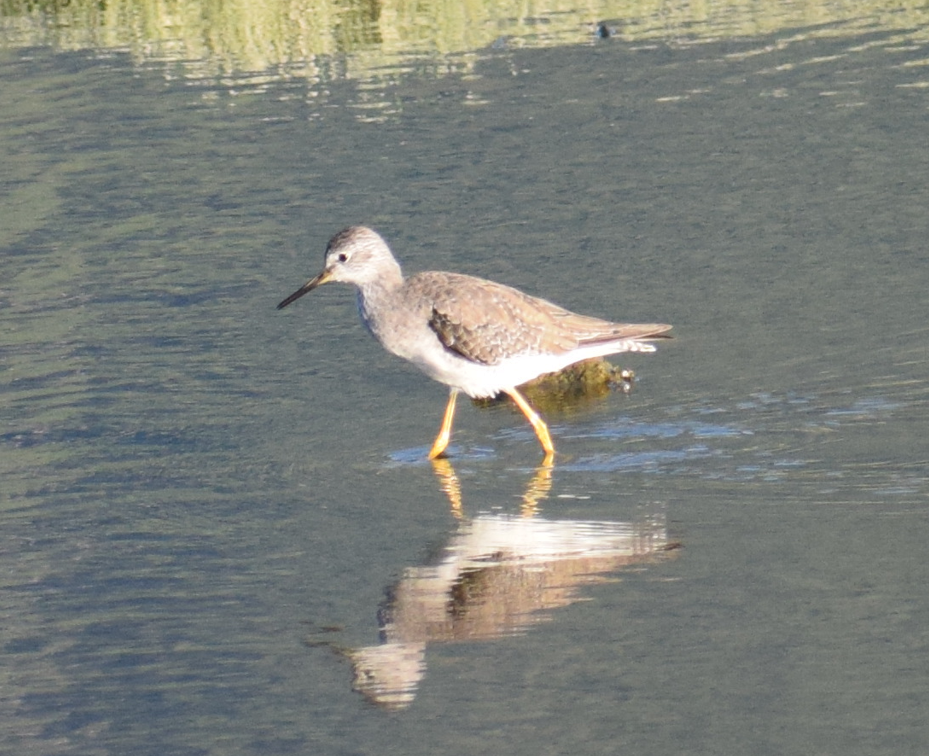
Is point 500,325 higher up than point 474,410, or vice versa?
point 500,325

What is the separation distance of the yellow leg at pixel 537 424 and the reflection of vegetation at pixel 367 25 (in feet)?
28.3

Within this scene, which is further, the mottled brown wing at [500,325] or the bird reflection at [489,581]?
the mottled brown wing at [500,325]

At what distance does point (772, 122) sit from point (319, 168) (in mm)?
3940

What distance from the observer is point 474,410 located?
33.0 ft

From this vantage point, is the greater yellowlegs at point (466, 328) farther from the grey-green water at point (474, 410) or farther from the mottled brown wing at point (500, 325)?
the grey-green water at point (474, 410)

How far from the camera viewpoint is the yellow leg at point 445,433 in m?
8.99

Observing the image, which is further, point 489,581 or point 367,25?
point 367,25

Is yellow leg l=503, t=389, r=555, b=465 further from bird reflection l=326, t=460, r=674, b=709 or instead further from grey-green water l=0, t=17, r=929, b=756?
bird reflection l=326, t=460, r=674, b=709

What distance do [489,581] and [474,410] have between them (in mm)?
2962

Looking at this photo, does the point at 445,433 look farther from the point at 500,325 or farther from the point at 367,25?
the point at 367,25

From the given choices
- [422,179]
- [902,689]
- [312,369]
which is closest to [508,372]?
[312,369]

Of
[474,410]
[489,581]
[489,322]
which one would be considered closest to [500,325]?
[489,322]

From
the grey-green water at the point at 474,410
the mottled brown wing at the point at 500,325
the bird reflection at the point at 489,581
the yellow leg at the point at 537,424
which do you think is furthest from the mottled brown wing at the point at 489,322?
the bird reflection at the point at 489,581

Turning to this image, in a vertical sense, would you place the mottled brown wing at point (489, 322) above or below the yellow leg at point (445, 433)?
above
